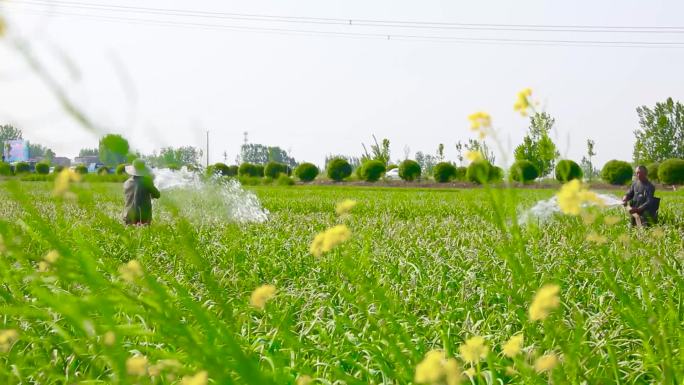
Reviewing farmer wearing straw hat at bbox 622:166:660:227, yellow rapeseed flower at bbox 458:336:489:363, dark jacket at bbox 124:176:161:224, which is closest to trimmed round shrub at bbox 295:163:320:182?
dark jacket at bbox 124:176:161:224

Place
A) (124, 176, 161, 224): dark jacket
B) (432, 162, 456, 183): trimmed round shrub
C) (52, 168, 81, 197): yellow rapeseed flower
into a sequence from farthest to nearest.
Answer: (432, 162, 456, 183): trimmed round shrub → (124, 176, 161, 224): dark jacket → (52, 168, 81, 197): yellow rapeseed flower

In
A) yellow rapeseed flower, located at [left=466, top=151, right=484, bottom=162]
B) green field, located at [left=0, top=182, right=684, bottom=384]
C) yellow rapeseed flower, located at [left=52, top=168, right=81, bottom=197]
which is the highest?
yellow rapeseed flower, located at [left=466, top=151, right=484, bottom=162]

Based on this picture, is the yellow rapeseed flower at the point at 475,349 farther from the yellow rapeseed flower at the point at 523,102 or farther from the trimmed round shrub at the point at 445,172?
the trimmed round shrub at the point at 445,172

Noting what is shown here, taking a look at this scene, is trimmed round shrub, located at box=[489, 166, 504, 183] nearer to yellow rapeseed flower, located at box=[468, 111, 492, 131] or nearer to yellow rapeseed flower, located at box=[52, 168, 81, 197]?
yellow rapeseed flower, located at box=[468, 111, 492, 131]

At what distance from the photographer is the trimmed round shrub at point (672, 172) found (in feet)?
101

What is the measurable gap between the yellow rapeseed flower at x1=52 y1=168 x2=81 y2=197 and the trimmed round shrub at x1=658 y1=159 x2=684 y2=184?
33371 mm

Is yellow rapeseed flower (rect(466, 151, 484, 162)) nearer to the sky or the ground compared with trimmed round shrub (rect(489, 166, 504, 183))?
nearer to the sky

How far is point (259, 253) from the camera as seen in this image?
6.29 metres

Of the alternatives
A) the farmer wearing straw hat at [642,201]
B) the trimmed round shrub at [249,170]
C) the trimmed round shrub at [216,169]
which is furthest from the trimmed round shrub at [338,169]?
the farmer wearing straw hat at [642,201]

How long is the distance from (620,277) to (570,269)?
0.42m

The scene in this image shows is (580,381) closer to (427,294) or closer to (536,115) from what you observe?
(536,115)

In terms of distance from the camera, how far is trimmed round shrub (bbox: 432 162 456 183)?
1396 inches

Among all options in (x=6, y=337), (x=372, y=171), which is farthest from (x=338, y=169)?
(x=6, y=337)

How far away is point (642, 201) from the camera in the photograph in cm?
954
